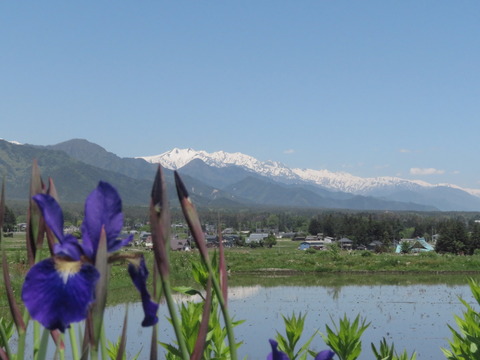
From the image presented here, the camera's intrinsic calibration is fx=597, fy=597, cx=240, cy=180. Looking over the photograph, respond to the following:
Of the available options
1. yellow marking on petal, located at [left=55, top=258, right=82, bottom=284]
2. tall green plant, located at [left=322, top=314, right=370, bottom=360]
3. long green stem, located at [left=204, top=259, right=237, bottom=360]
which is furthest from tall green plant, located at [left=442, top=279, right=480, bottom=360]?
yellow marking on petal, located at [left=55, top=258, right=82, bottom=284]

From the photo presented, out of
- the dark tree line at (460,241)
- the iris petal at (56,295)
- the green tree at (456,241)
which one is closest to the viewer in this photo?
the iris petal at (56,295)

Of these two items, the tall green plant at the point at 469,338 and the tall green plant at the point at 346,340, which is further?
the tall green plant at the point at 346,340

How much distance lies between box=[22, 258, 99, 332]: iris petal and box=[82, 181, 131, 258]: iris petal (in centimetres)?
11

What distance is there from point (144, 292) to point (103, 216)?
0.60ft

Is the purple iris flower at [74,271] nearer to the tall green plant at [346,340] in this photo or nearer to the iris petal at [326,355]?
the iris petal at [326,355]

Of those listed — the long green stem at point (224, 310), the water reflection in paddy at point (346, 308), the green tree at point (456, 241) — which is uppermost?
the long green stem at point (224, 310)

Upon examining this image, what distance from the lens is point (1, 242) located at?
3.76 ft

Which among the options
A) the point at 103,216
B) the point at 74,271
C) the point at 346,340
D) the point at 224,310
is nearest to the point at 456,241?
the point at 346,340

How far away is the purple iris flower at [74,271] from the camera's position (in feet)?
2.78

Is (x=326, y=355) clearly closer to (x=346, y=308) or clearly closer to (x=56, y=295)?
(x=56, y=295)

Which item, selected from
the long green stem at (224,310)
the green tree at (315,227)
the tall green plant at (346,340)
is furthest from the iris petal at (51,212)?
the green tree at (315,227)

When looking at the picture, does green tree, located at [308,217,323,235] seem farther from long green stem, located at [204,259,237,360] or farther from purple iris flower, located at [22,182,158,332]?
purple iris flower, located at [22,182,158,332]

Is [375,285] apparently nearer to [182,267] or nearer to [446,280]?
[446,280]

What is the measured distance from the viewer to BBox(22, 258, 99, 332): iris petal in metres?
0.85
